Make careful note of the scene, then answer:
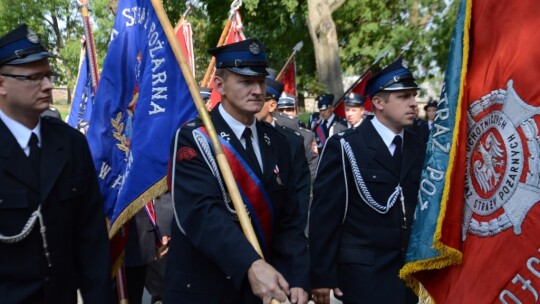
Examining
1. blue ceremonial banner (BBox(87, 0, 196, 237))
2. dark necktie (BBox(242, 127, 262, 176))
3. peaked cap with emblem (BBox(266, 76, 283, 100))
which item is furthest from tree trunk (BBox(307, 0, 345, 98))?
dark necktie (BBox(242, 127, 262, 176))

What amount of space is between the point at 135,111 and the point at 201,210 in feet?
5.49

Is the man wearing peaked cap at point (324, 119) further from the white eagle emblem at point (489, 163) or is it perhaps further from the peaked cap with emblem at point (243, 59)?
the white eagle emblem at point (489, 163)

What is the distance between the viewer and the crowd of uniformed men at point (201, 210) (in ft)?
10.9

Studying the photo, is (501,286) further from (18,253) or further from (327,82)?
(327,82)

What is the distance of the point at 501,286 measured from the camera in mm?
3104

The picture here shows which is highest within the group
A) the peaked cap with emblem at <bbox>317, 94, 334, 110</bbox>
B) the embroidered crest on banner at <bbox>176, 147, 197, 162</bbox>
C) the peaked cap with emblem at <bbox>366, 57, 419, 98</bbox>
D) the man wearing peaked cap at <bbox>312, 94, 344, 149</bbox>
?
the peaked cap with emblem at <bbox>366, 57, 419, 98</bbox>

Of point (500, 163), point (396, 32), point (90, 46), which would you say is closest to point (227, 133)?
point (500, 163)

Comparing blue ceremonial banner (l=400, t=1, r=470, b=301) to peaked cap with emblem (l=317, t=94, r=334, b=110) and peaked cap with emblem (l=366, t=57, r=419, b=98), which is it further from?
peaked cap with emblem (l=317, t=94, r=334, b=110)

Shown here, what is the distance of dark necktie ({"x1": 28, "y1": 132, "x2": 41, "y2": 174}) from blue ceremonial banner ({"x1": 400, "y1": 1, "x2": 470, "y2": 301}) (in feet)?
5.76

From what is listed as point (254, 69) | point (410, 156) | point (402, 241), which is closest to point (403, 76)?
point (410, 156)

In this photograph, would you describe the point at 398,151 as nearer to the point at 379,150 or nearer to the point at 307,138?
the point at 379,150

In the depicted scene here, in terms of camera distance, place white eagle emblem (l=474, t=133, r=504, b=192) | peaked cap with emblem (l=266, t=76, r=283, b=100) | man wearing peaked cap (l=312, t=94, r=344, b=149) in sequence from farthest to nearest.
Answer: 1. man wearing peaked cap (l=312, t=94, r=344, b=149)
2. peaked cap with emblem (l=266, t=76, r=283, b=100)
3. white eagle emblem (l=474, t=133, r=504, b=192)

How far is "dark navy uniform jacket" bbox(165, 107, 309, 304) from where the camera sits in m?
3.32

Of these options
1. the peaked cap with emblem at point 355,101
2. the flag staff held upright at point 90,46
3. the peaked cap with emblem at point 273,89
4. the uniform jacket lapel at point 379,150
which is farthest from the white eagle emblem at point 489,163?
the peaked cap with emblem at point 355,101
